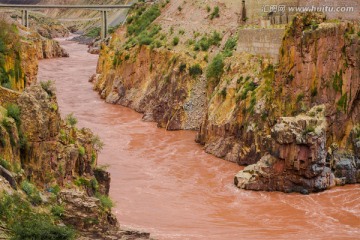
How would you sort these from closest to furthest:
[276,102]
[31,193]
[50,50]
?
[31,193] → [276,102] → [50,50]

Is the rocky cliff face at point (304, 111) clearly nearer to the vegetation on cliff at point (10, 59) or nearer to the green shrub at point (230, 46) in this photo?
the green shrub at point (230, 46)

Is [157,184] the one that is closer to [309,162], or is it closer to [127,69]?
[309,162]

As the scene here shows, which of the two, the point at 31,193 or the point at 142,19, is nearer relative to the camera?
the point at 31,193

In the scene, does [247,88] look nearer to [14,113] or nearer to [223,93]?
[223,93]

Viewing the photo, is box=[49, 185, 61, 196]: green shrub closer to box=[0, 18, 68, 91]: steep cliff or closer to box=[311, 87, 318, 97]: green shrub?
box=[0, 18, 68, 91]: steep cliff

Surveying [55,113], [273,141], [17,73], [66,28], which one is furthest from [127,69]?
[66,28]

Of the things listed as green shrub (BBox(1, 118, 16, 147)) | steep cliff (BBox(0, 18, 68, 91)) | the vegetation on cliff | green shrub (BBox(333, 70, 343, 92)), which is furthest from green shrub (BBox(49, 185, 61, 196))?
green shrub (BBox(333, 70, 343, 92))

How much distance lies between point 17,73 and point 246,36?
81.1 feet

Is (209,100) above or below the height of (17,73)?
below

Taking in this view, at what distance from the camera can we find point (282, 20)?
54.5 m

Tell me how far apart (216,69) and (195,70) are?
124 inches

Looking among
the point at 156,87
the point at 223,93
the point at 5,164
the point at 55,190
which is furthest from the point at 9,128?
the point at 156,87

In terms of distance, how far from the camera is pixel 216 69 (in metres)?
55.4

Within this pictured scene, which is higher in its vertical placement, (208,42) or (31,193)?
(31,193)
